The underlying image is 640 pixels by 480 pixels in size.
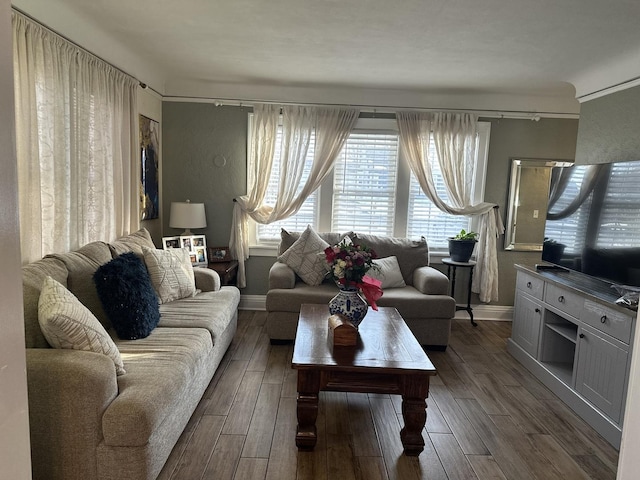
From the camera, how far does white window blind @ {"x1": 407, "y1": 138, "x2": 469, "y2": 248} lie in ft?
16.1

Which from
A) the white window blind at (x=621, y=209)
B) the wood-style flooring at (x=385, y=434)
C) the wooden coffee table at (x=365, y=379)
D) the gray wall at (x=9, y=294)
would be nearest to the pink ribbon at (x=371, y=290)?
the wooden coffee table at (x=365, y=379)

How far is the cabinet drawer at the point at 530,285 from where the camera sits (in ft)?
11.5

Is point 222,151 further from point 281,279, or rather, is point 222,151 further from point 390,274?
point 390,274

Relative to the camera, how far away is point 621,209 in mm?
2893

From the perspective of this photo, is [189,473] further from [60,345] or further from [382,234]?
[382,234]

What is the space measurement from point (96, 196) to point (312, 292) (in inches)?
76.9

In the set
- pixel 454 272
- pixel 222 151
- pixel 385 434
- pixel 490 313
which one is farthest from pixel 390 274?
pixel 222 151

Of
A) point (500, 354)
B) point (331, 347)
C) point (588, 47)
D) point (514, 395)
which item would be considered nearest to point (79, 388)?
point (331, 347)

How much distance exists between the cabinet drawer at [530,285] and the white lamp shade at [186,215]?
3.18 metres

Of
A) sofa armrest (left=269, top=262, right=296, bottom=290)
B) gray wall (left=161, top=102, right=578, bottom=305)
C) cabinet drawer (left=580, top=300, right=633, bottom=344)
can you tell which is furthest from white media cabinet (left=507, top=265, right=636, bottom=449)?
sofa armrest (left=269, top=262, right=296, bottom=290)

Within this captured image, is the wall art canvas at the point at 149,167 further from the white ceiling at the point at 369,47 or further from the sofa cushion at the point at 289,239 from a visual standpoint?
the sofa cushion at the point at 289,239

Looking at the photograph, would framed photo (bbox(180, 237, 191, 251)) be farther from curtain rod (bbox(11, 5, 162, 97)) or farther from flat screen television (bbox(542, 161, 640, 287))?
flat screen television (bbox(542, 161, 640, 287))

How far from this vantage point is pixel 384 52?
3.39m

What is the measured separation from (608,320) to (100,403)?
2.89 m
